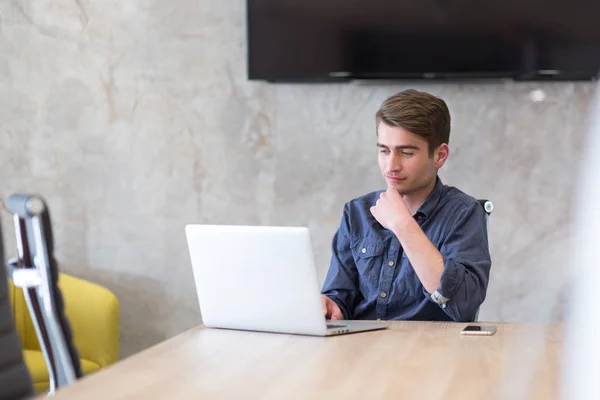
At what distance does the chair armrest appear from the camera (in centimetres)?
306

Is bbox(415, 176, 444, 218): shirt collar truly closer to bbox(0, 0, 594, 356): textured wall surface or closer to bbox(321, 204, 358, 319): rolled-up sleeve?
bbox(321, 204, 358, 319): rolled-up sleeve

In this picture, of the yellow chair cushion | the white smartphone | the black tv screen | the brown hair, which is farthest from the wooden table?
the black tv screen

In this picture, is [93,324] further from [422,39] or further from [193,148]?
[422,39]

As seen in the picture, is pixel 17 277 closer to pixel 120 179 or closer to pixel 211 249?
pixel 211 249

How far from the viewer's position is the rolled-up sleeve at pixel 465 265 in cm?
179

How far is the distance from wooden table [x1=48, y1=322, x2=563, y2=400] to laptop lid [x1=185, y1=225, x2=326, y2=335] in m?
0.04

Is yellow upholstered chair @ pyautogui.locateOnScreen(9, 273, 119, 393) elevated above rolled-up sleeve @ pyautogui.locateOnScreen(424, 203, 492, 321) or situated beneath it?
situated beneath

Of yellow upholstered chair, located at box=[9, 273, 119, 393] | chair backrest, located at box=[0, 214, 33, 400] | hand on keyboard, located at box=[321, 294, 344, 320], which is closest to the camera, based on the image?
chair backrest, located at box=[0, 214, 33, 400]

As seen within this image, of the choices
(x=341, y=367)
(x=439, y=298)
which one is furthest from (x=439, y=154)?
(x=341, y=367)

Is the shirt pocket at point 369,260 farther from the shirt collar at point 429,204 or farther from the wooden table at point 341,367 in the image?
the wooden table at point 341,367

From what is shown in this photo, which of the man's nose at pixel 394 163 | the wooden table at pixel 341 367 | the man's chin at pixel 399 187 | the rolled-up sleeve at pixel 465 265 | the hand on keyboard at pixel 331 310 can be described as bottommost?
the hand on keyboard at pixel 331 310

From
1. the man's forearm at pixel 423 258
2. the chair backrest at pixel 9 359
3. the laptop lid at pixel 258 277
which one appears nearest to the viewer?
the chair backrest at pixel 9 359

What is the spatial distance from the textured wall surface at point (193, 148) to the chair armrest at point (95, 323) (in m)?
0.31

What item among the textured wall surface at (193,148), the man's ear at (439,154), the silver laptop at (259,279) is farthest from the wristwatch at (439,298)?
the textured wall surface at (193,148)
